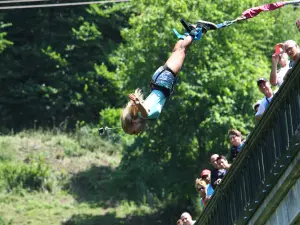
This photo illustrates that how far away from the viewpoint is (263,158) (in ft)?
36.8

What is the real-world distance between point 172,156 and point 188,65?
2662 mm

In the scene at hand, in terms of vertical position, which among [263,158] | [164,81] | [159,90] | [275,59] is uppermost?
[275,59]

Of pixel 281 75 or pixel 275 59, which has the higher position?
pixel 275 59

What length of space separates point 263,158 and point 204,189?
2.22m

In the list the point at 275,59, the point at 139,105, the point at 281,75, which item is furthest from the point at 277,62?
the point at 139,105

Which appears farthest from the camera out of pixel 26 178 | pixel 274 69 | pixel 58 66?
pixel 58 66

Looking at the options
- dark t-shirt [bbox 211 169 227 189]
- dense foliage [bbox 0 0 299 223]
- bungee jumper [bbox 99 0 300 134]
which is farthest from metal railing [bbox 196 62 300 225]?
dense foliage [bbox 0 0 299 223]

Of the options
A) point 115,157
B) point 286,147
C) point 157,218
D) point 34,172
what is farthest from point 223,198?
point 115,157

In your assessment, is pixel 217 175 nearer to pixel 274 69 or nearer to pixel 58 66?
pixel 274 69

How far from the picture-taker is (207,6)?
26266mm

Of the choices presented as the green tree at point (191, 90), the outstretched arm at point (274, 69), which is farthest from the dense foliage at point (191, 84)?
the outstretched arm at point (274, 69)

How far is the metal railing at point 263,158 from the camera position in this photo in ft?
34.5

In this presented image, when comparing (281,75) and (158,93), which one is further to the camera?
(281,75)

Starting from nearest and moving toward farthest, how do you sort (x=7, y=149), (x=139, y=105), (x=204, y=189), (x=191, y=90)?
(x=139, y=105) → (x=204, y=189) → (x=191, y=90) → (x=7, y=149)
